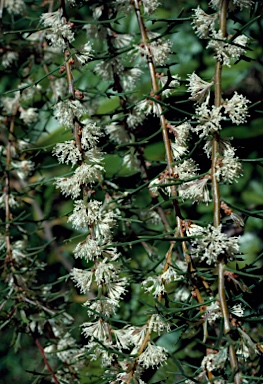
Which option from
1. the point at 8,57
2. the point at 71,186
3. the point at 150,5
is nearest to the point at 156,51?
the point at 150,5

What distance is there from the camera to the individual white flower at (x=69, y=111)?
0.44m

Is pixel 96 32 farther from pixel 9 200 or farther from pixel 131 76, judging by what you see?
pixel 9 200

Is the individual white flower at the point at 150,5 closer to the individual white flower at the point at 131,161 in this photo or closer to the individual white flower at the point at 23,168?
the individual white flower at the point at 131,161

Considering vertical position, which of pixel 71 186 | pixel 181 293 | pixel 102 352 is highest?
pixel 71 186

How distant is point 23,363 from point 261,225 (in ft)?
1.72

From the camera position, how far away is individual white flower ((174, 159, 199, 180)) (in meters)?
0.43

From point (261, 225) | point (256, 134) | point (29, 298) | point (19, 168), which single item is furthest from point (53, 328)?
point (256, 134)

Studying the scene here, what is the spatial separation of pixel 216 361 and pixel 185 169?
14 centimetres

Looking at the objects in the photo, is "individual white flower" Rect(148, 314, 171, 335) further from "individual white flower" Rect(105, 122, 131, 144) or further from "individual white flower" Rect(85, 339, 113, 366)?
"individual white flower" Rect(105, 122, 131, 144)

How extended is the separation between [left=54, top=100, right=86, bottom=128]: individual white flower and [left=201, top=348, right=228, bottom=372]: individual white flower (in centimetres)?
21

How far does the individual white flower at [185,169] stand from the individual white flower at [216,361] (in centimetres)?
13

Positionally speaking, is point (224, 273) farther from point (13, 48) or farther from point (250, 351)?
point (13, 48)

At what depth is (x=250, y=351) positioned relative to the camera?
390 millimetres

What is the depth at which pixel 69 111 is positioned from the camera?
17.6 inches
